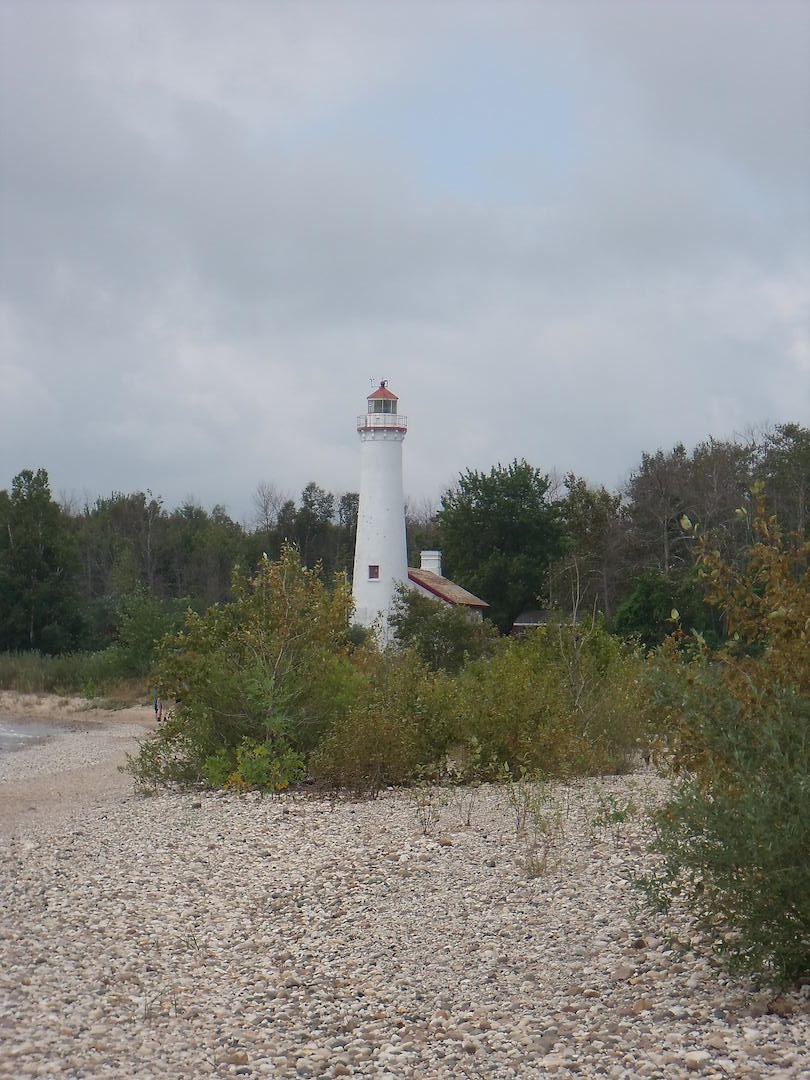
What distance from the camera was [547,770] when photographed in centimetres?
1437

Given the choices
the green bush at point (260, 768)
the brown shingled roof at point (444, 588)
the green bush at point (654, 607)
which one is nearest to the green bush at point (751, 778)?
the green bush at point (260, 768)

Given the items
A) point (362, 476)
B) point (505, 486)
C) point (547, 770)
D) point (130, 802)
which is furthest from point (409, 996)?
point (505, 486)

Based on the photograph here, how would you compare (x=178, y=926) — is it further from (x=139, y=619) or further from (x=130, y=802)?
(x=139, y=619)

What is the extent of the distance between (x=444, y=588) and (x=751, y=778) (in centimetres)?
4066

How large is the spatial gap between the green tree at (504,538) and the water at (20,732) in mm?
18831

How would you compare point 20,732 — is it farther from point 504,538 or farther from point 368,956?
point 368,956

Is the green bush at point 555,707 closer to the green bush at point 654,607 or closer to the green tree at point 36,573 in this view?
the green bush at point 654,607

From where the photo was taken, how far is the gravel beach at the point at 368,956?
20.6ft

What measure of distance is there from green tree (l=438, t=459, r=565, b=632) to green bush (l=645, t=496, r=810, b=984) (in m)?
41.6

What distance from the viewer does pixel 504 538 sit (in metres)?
50.8

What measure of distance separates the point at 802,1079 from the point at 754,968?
2.91 feet

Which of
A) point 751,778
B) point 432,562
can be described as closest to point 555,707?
point 751,778

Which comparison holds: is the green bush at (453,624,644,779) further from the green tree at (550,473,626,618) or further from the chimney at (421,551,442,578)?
the chimney at (421,551,442,578)

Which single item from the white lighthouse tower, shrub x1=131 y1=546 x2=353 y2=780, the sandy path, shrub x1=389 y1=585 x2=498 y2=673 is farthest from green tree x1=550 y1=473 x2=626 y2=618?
shrub x1=131 y1=546 x2=353 y2=780
